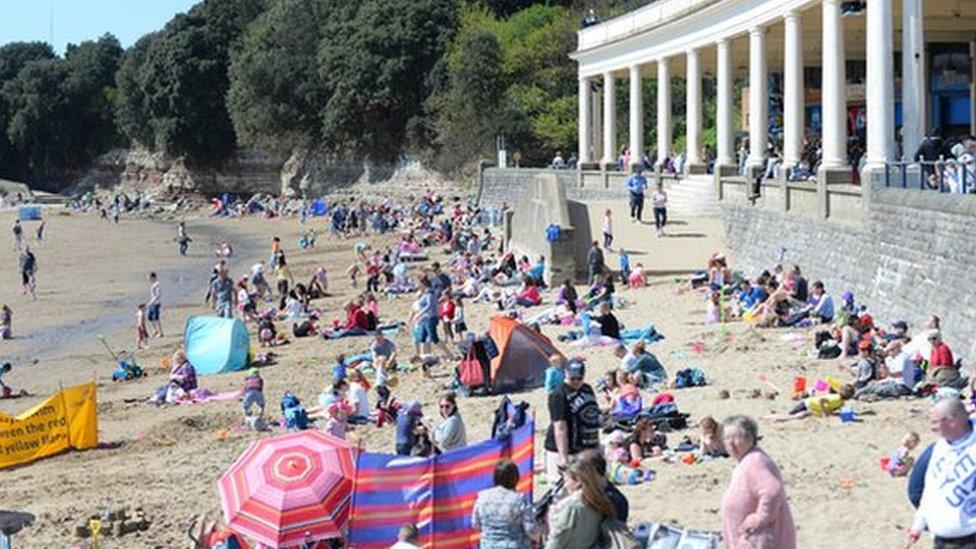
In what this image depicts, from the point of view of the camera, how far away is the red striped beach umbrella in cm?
1051

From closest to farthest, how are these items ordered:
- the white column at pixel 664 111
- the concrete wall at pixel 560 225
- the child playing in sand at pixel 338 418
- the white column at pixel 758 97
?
the child playing in sand at pixel 338 418 < the concrete wall at pixel 560 225 < the white column at pixel 758 97 < the white column at pixel 664 111

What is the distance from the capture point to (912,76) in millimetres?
24609

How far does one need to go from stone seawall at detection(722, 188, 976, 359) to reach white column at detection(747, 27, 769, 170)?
25.0 ft

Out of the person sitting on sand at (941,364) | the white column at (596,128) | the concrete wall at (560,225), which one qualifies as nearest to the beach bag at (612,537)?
the person sitting on sand at (941,364)

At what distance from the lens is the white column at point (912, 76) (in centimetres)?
2469

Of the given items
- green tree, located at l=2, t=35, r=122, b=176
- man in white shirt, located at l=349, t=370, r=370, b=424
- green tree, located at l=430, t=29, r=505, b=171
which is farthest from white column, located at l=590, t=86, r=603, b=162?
green tree, located at l=2, t=35, r=122, b=176

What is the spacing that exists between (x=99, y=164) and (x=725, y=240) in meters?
91.1

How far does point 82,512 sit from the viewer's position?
570 inches

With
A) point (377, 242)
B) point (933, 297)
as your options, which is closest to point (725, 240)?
point (933, 297)

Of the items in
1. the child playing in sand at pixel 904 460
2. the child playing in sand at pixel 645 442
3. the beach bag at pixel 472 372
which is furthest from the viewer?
the beach bag at pixel 472 372

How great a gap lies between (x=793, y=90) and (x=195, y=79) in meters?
68.1

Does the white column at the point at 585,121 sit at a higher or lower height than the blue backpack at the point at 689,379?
higher

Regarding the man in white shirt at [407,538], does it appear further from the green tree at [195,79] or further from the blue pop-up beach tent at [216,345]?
the green tree at [195,79]

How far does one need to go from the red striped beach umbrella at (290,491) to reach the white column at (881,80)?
16.3m
